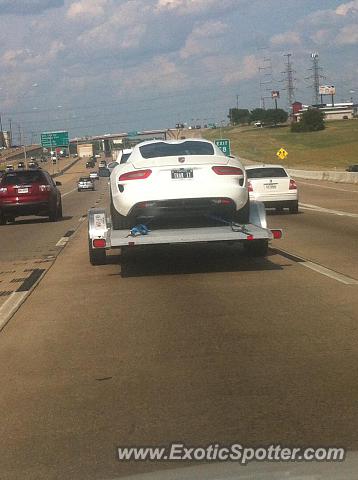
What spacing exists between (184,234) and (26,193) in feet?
53.4

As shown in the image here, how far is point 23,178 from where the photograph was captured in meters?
28.1

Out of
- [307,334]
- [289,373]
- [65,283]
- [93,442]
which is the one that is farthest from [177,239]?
[93,442]

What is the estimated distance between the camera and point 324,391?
6543 mm

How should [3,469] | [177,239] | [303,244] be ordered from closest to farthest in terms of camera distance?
1. [3,469]
2. [177,239]
3. [303,244]

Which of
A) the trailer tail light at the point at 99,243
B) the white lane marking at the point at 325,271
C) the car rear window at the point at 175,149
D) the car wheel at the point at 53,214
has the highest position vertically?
the car rear window at the point at 175,149

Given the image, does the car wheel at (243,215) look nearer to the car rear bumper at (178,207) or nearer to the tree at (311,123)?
the car rear bumper at (178,207)

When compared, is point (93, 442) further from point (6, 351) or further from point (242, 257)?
point (242, 257)

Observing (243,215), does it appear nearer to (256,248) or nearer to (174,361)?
(256,248)

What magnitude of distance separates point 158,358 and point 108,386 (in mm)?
970

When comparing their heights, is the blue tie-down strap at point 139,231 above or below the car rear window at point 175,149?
below

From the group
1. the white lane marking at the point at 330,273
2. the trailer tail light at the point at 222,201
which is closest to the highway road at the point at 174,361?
the white lane marking at the point at 330,273

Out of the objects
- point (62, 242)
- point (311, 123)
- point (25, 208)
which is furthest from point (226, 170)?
point (311, 123)

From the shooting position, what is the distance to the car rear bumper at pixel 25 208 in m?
27.8

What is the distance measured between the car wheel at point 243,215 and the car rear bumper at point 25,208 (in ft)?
51.4
